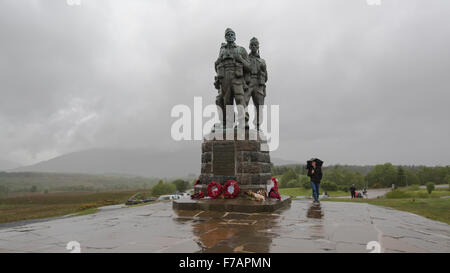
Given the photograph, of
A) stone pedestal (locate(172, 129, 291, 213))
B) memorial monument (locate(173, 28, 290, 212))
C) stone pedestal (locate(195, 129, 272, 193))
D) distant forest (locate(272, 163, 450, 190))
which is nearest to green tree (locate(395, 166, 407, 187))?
distant forest (locate(272, 163, 450, 190))

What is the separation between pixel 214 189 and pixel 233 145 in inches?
57.1

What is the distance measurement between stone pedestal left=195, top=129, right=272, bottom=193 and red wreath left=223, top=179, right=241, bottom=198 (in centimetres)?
33

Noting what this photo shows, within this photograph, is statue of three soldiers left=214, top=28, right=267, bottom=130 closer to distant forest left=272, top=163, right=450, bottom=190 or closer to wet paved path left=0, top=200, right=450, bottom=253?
wet paved path left=0, top=200, right=450, bottom=253

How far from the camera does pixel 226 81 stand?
8594 mm

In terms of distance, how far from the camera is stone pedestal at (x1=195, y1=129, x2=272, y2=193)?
7805 millimetres

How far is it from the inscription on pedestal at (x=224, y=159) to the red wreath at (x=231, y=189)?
0.47 meters

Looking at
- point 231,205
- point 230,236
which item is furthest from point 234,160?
point 230,236

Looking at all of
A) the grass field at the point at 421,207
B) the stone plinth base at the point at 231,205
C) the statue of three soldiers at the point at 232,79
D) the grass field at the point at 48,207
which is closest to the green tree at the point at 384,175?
the grass field at the point at 48,207

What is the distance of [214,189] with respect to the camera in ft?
24.4

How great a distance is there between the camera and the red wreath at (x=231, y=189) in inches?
285
